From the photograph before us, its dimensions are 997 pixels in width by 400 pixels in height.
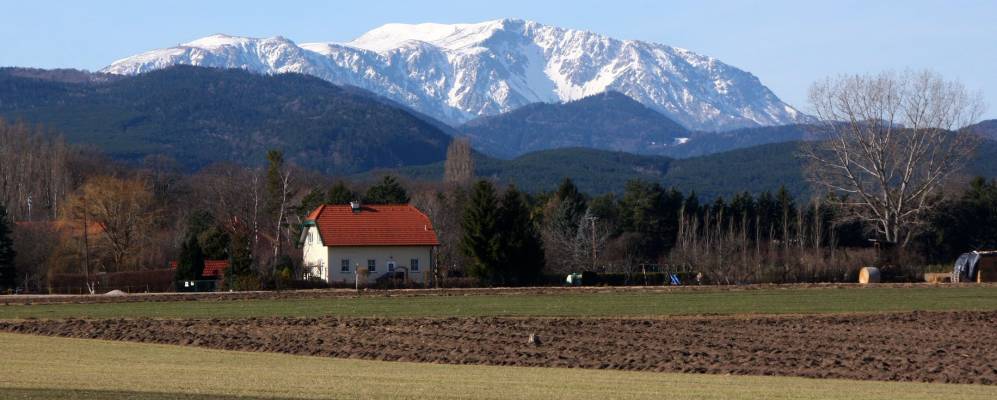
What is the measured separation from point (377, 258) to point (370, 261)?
53 centimetres

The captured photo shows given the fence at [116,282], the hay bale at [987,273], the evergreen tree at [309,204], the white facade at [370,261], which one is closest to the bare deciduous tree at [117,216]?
the fence at [116,282]

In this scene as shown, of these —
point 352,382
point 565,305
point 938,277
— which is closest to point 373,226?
point 565,305

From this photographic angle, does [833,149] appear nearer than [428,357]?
No

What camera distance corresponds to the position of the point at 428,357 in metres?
31.1

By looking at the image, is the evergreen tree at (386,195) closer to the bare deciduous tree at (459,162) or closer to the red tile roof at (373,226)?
the red tile roof at (373,226)

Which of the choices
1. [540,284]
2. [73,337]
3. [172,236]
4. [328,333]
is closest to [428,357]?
[328,333]

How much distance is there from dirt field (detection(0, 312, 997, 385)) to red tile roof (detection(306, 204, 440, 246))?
38256 millimetres

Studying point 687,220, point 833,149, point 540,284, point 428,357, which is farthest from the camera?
point 687,220

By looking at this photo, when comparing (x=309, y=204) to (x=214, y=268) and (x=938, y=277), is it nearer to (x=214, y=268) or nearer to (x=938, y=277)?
(x=214, y=268)

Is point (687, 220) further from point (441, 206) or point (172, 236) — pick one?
point (172, 236)

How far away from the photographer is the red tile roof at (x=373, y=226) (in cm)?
8062

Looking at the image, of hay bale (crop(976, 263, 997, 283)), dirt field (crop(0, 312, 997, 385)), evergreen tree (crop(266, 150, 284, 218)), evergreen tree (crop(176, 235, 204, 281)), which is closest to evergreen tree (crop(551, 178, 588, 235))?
evergreen tree (crop(266, 150, 284, 218))

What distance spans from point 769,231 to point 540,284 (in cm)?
4213

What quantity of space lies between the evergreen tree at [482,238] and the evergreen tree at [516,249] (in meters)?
0.30
